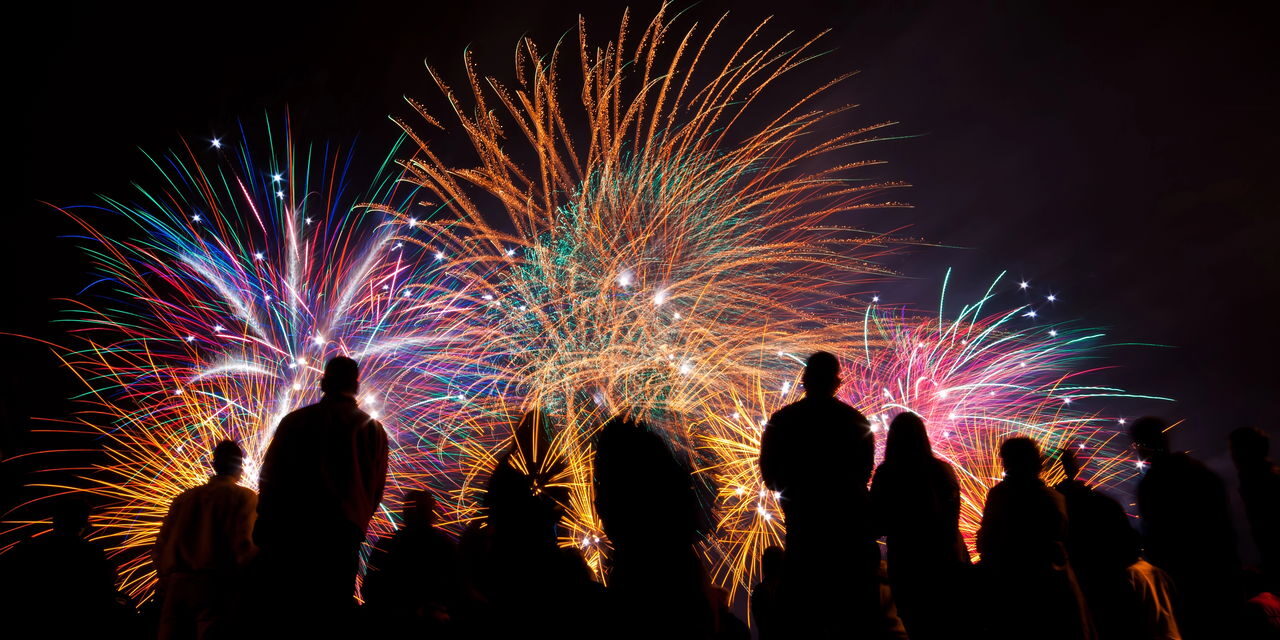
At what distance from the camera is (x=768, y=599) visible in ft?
17.5

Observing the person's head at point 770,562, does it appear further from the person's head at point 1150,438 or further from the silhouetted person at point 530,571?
the silhouetted person at point 530,571

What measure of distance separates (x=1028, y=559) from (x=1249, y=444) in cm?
258

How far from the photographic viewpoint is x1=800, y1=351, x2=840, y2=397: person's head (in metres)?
4.21

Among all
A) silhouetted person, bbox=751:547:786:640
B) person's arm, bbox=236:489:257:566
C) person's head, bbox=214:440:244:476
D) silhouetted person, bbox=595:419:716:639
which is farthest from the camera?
person's head, bbox=214:440:244:476

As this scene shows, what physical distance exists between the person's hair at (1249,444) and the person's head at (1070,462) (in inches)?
48.0

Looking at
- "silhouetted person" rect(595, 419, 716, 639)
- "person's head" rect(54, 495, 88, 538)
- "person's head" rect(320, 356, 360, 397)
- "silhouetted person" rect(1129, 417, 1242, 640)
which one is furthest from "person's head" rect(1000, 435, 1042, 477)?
"person's head" rect(54, 495, 88, 538)

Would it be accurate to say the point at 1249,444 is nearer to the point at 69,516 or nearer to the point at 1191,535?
the point at 1191,535

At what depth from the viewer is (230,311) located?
12039 millimetres

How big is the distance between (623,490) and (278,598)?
2.90 metres

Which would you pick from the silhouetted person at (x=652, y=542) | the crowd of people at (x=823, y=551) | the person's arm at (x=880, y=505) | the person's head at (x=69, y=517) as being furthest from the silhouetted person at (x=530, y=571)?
the person's head at (x=69, y=517)

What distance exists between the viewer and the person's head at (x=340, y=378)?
14.7ft

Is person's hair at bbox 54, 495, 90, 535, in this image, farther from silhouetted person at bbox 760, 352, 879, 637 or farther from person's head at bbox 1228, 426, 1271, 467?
person's head at bbox 1228, 426, 1271, 467

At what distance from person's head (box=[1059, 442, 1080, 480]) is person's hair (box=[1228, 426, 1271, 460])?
122 cm

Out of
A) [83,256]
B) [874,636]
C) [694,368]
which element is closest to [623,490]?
[874,636]
